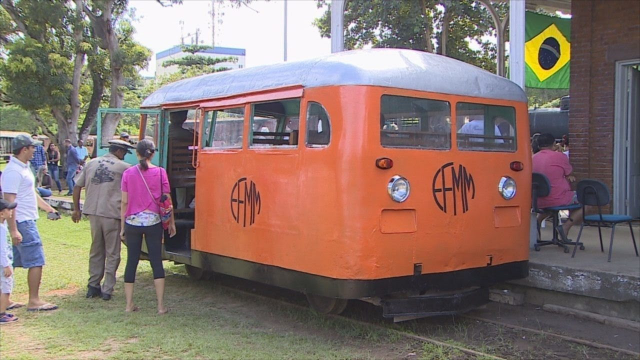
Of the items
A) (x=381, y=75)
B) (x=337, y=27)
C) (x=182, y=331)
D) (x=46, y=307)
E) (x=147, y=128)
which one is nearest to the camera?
(x=381, y=75)

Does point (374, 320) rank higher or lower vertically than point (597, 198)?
lower

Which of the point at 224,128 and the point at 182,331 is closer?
the point at 182,331

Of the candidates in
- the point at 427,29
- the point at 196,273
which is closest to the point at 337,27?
the point at 196,273

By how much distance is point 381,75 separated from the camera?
5.47 m

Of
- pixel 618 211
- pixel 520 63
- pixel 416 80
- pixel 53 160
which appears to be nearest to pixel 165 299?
pixel 416 80

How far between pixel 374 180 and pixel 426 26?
55.0ft

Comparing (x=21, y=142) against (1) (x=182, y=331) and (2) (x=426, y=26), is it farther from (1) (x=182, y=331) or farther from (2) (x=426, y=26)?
(2) (x=426, y=26)

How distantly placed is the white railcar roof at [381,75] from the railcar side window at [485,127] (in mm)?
135

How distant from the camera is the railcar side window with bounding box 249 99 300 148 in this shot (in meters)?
6.05

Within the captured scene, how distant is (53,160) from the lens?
20078mm

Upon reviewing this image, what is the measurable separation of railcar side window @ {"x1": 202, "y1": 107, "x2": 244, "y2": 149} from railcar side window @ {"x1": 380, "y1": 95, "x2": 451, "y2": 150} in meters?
1.71

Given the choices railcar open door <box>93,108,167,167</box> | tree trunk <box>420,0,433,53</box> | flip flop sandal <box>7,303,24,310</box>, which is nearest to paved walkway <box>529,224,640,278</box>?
railcar open door <box>93,108,167,167</box>

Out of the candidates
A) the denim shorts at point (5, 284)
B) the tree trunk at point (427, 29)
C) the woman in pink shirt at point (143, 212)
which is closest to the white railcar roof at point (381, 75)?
the woman in pink shirt at point (143, 212)

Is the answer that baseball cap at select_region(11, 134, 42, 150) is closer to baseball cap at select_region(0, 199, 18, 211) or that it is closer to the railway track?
baseball cap at select_region(0, 199, 18, 211)
